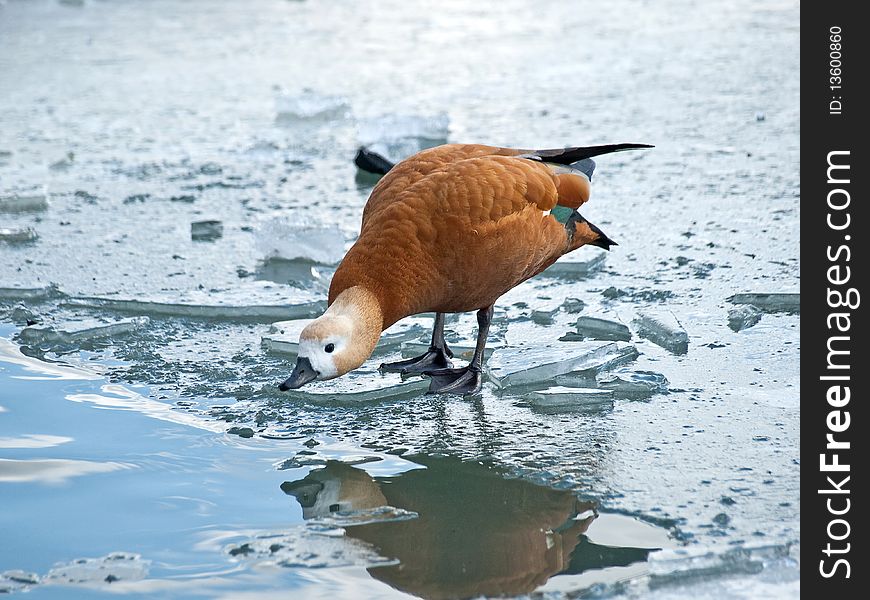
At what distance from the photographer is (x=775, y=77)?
24.7 feet

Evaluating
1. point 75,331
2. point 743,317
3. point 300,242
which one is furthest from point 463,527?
point 300,242

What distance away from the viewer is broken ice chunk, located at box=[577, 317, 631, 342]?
384 cm

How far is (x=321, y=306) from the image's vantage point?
4.15m

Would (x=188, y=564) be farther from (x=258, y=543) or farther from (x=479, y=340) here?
(x=479, y=340)

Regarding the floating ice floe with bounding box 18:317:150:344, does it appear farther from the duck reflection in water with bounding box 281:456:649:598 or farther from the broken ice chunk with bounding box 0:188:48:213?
the broken ice chunk with bounding box 0:188:48:213

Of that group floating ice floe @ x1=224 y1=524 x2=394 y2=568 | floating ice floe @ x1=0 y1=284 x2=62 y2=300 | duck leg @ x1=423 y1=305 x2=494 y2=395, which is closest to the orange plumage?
duck leg @ x1=423 y1=305 x2=494 y2=395

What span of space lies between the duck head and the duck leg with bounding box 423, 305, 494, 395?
1.45 ft

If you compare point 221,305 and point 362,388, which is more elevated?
point 221,305

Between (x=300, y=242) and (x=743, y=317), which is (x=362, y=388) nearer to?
(x=300, y=242)

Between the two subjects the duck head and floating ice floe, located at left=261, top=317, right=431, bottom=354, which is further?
floating ice floe, located at left=261, top=317, right=431, bottom=354

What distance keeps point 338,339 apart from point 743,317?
1.64 metres

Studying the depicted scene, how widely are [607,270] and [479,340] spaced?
1011mm

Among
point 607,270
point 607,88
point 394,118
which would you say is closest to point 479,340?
point 607,270

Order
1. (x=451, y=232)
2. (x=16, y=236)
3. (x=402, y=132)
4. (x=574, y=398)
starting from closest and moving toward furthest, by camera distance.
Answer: (x=451, y=232) → (x=574, y=398) → (x=16, y=236) → (x=402, y=132)
